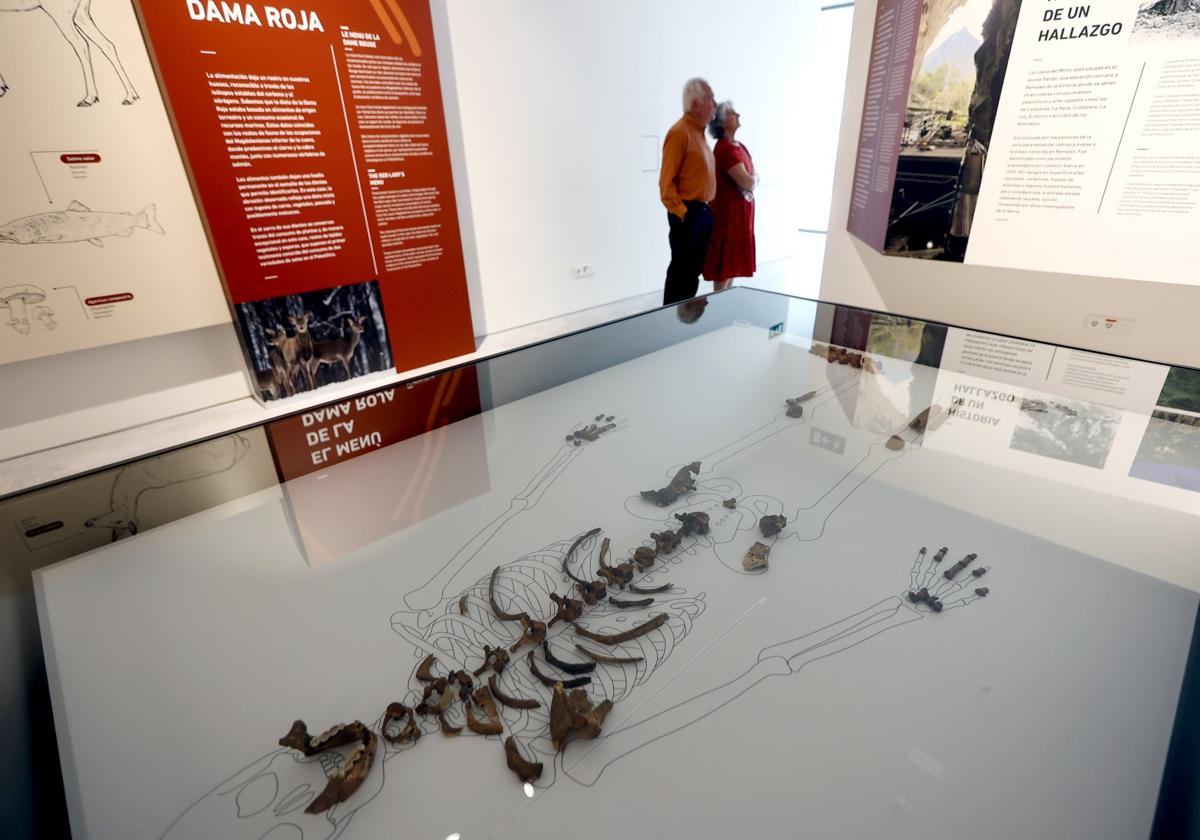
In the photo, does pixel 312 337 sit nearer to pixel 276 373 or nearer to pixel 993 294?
pixel 276 373

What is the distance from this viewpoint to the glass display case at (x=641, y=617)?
0.84m

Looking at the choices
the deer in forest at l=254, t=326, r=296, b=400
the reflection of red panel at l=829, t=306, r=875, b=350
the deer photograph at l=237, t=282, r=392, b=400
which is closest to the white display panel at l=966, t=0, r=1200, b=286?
the reflection of red panel at l=829, t=306, r=875, b=350

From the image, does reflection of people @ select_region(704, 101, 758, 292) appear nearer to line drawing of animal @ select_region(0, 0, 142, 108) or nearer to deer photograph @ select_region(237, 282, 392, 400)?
deer photograph @ select_region(237, 282, 392, 400)

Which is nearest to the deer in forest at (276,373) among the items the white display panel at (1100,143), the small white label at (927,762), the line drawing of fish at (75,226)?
the line drawing of fish at (75,226)

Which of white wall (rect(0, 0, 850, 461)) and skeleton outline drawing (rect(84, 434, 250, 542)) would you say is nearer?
skeleton outline drawing (rect(84, 434, 250, 542))

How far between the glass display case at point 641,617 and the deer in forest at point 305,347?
2073 millimetres

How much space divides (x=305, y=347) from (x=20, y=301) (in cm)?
122

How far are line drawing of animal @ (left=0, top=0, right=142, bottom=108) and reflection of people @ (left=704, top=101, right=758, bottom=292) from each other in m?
3.37

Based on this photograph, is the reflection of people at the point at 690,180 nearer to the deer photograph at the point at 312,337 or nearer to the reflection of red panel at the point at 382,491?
the deer photograph at the point at 312,337

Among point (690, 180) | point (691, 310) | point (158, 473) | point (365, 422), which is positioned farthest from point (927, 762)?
point (690, 180)

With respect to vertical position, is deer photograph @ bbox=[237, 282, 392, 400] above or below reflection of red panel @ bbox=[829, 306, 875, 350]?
below

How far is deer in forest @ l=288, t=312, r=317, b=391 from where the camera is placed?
3504 mm

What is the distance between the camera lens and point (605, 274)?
5.58m

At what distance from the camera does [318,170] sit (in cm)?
329
